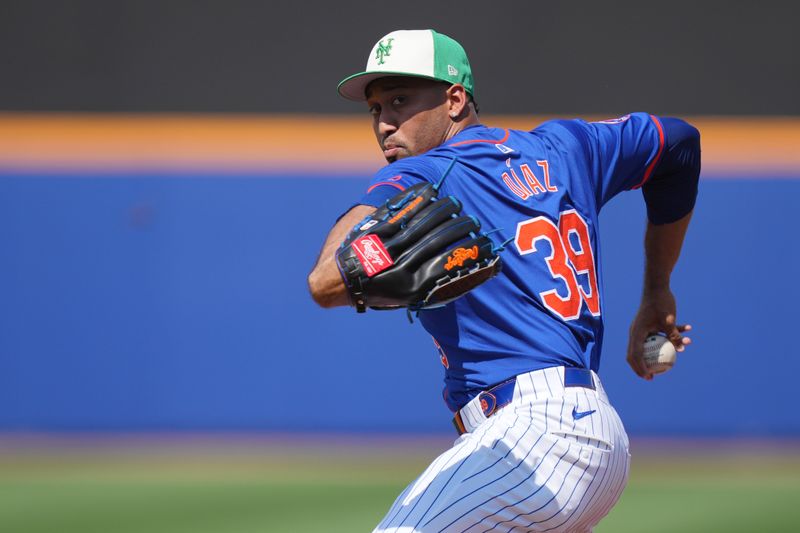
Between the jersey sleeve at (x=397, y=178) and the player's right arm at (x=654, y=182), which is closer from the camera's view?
the jersey sleeve at (x=397, y=178)

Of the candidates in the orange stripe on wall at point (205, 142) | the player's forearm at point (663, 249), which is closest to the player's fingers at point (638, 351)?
the player's forearm at point (663, 249)

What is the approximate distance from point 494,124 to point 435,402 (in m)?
1.94

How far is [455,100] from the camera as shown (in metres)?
2.62

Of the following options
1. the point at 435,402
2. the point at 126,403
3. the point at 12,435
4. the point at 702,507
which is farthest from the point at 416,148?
the point at 12,435

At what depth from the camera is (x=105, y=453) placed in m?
6.08

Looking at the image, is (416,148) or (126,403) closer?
(416,148)

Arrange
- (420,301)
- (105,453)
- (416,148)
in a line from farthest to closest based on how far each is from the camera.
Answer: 1. (105,453)
2. (416,148)
3. (420,301)

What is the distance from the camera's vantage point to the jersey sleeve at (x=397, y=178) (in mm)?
1985

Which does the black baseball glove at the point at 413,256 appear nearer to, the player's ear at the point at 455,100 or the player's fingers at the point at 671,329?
the player's ear at the point at 455,100

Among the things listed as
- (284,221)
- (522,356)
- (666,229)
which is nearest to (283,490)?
(284,221)

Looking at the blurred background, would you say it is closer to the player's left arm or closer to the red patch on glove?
the player's left arm

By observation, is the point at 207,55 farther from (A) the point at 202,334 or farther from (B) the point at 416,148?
(B) the point at 416,148

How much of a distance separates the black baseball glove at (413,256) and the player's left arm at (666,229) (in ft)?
3.77

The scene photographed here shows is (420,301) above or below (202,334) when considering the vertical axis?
below
